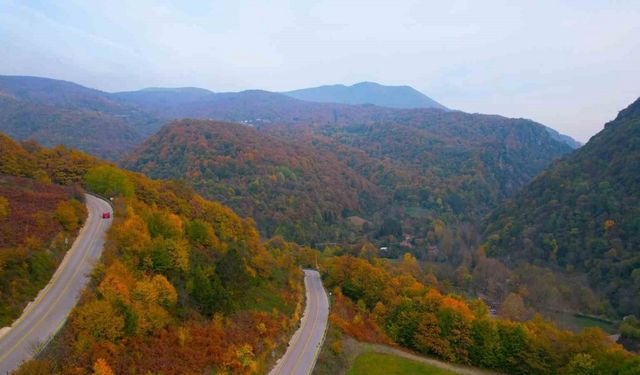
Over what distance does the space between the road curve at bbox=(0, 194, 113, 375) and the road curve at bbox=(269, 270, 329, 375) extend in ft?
47.2

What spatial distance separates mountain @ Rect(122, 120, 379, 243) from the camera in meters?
132

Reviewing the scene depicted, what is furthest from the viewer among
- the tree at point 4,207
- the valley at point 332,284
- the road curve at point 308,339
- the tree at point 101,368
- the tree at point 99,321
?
the tree at point 4,207

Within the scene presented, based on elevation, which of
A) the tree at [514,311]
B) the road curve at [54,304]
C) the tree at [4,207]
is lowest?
the tree at [514,311]

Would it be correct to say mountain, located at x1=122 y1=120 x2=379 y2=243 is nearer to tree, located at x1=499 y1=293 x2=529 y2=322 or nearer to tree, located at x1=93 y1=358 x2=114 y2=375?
tree, located at x1=499 y1=293 x2=529 y2=322

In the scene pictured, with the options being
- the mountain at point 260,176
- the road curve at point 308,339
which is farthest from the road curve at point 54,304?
the mountain at point 260,176

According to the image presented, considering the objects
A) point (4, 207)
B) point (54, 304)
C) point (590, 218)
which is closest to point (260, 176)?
point (590, 218)

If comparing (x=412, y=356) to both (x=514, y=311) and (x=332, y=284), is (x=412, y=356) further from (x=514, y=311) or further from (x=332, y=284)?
(x=514, y=311)

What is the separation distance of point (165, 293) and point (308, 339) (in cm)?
1335

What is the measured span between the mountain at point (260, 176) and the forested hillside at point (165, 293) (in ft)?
242

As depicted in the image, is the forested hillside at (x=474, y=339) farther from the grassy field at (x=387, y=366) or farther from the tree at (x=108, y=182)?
the tree at (x=108, y=182)

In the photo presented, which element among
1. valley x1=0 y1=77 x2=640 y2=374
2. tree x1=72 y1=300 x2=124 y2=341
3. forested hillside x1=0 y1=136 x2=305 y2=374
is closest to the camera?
tree x1=72 y1=300 x2=124 y2=341

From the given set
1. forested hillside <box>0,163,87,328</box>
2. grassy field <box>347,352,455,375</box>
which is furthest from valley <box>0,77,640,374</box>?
forested hillside <box>0,163,87,328</box>

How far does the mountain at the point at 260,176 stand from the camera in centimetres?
13212

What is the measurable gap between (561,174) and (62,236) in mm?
137624
